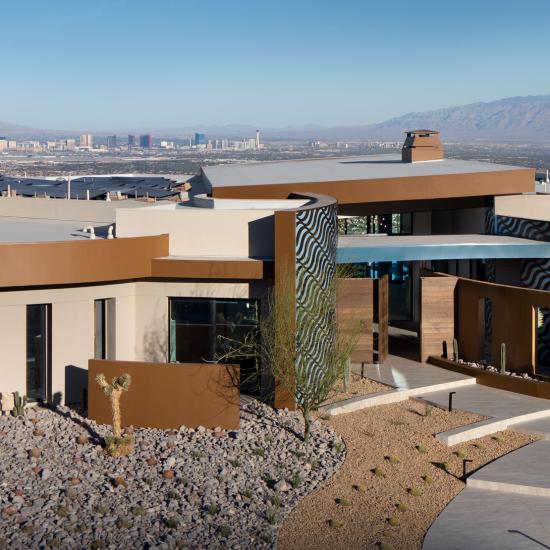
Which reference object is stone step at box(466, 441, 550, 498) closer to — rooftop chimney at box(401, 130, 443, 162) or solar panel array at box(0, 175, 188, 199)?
rooftop chimney at box(401, 130, 443, 162)

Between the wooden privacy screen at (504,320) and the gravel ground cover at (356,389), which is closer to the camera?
the gravel ground cover at (356,389)

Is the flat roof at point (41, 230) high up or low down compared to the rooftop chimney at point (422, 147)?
down

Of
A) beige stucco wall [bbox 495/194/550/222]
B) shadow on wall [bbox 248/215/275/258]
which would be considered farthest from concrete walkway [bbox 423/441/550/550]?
beige stucco wall [bbox 495/194/550/222]

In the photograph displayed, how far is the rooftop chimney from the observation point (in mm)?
34094

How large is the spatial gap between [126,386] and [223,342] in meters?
3.49

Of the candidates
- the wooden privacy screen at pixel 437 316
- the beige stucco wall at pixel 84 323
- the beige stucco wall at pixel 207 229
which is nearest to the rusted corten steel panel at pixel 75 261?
the beige stucco wall at pixel 84 323

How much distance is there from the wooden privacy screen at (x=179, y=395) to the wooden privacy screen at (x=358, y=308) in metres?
5.52

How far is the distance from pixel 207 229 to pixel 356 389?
4850 millimetres

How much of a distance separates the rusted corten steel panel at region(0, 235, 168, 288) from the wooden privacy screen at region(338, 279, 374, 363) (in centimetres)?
532

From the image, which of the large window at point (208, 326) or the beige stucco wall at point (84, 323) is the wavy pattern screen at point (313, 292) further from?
the large window at point (208, 326)

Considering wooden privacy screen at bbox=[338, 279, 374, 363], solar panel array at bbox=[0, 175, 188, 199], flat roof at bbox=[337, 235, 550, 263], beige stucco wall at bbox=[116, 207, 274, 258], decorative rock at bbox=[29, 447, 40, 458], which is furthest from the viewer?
solar panel array at bbox=[0, 175, 188, 199]

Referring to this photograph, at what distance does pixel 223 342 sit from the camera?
802 inches

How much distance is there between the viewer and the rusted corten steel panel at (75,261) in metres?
18.5

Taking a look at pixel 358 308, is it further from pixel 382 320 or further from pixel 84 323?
pixel 84 323
